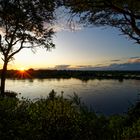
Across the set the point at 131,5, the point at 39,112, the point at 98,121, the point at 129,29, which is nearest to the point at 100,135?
the point at 98,121

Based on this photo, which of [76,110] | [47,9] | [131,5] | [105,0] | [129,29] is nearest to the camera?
[76,110]

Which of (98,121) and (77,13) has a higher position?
(77,13)

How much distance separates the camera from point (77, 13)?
744 inches

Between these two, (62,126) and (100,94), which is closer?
(62,126)

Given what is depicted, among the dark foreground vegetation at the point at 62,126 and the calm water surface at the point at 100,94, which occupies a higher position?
the dark foreground vegetation at the point at 62,126

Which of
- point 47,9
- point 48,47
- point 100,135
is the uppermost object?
point 47,9

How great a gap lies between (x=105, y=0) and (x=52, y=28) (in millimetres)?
24765

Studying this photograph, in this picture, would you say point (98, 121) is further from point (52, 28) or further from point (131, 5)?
point (52, 28)

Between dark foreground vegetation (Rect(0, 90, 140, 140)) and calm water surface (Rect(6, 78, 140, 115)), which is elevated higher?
dark foreground vegetation (Rect(0, 90, 140, 140))

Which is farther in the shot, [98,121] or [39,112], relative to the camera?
[39,112]

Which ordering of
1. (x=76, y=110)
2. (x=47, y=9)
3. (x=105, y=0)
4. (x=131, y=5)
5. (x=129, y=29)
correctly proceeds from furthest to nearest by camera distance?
(x=47, y=9), (x=129, y=29), (x=131, y=5), (x=105, y=0), (x=76, y=110)

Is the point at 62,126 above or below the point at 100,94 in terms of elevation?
above

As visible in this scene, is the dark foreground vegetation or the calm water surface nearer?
the dark foreground vegetation

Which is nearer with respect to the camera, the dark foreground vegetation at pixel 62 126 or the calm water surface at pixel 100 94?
the dark foreground vegetation at pixel 62 126
